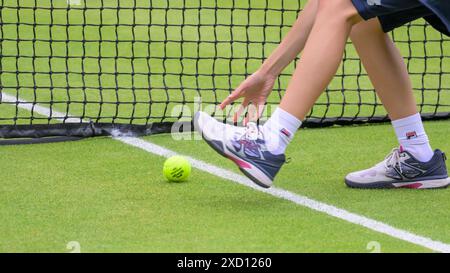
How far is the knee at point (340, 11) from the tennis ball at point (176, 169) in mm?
940

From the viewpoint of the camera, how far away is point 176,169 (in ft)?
15.4

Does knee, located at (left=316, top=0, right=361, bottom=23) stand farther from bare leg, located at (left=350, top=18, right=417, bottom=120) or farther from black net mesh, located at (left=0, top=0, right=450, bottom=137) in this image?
black net mesh, located at (left=0, top=0, right=450, bottom=137)

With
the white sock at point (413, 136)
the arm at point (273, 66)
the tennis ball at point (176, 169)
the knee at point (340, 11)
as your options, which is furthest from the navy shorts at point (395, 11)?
the tennis ball at point (176, 169)

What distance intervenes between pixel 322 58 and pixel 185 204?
30.2 inches

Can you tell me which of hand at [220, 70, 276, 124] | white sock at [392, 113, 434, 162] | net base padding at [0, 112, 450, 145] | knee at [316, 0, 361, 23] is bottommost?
net base padding at [0, 112, 450, 145]

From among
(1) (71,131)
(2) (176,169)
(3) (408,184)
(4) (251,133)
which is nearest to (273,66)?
(4) (251,133)

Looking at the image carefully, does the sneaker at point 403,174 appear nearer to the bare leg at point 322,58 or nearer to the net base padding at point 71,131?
the bare leg at point 322,58

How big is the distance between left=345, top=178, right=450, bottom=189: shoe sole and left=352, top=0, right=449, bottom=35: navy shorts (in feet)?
2.15

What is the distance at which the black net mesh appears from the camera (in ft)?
19.7

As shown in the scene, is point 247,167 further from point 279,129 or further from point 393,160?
point 393,160

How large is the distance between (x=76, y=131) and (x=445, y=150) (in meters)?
1.74

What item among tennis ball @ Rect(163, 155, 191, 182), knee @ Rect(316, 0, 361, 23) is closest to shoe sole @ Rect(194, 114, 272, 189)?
tennis ball @ Rect(163, 155, 191, 182)

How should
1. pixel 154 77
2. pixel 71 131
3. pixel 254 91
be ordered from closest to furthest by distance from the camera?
pixel 254 91 → pixel 71 131 → pixel 154 77

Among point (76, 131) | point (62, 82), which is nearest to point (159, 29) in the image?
point (62, 82)
